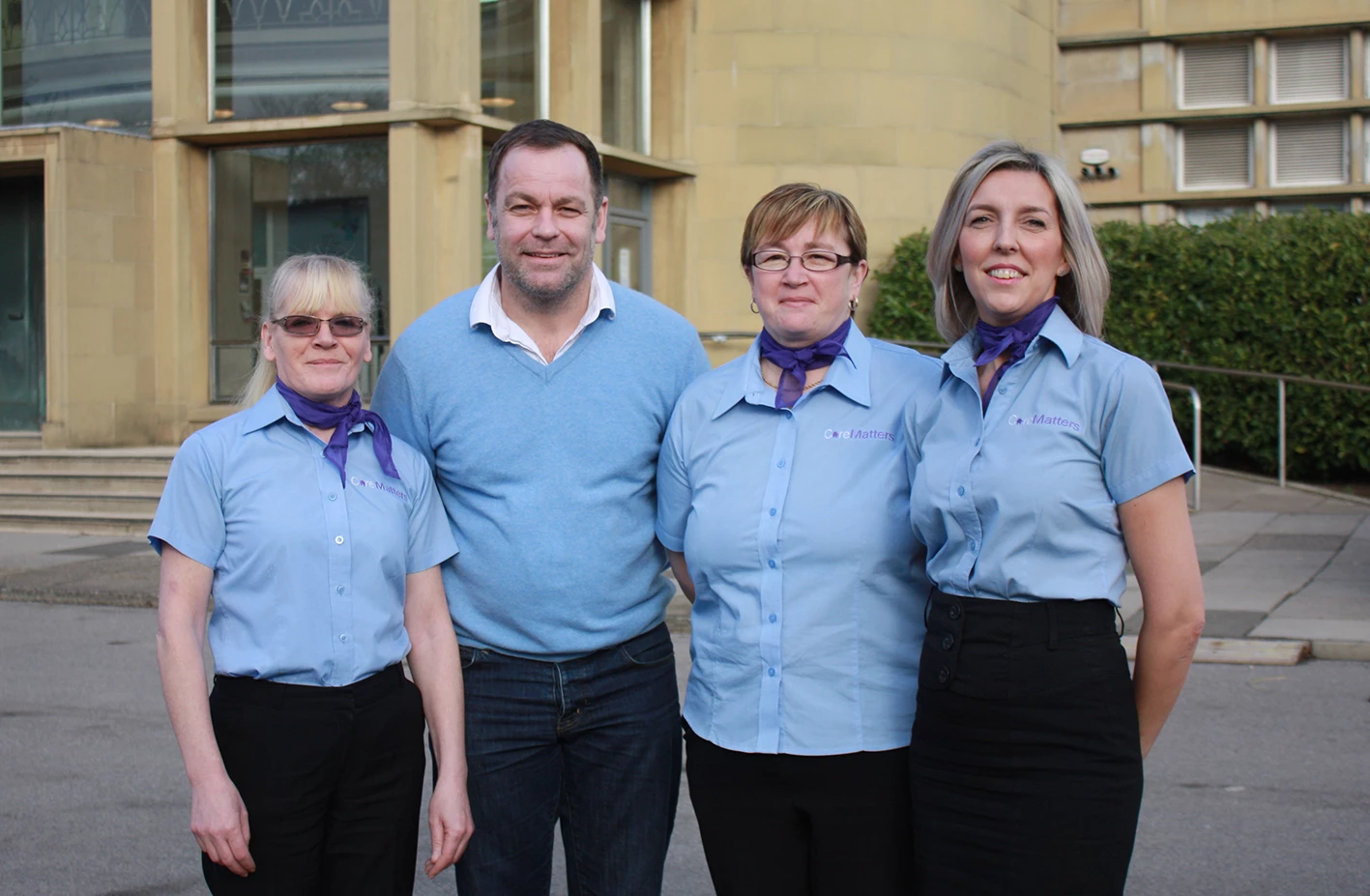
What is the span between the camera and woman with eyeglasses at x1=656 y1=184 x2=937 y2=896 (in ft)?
9.06

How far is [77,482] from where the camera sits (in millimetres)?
13703

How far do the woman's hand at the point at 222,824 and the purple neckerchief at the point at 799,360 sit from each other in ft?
4.35

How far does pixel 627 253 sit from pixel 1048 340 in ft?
44.4

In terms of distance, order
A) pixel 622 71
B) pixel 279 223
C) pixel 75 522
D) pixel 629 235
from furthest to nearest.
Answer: pixel 629 235 → pixel 622 71 → pixel 279 223 → pixel 75 522

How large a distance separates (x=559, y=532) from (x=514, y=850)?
0.73 metres

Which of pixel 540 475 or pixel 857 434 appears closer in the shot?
pixel 857 434

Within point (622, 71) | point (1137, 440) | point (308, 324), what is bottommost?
point (1137, 440)

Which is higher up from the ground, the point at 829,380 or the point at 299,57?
the point at 299,57

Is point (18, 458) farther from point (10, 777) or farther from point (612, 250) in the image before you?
point (10, 777)

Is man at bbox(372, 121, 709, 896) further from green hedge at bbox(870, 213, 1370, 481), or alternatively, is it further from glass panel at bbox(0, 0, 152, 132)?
glass panel at bbox(0, 0, 152, 132)

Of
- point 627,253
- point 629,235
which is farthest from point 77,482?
point 629,235

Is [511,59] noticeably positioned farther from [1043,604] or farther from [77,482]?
[1043,604]

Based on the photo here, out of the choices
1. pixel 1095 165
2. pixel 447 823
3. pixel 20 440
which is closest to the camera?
pixel 447 823

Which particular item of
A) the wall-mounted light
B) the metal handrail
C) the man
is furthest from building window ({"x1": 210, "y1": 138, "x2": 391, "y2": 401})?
the man
